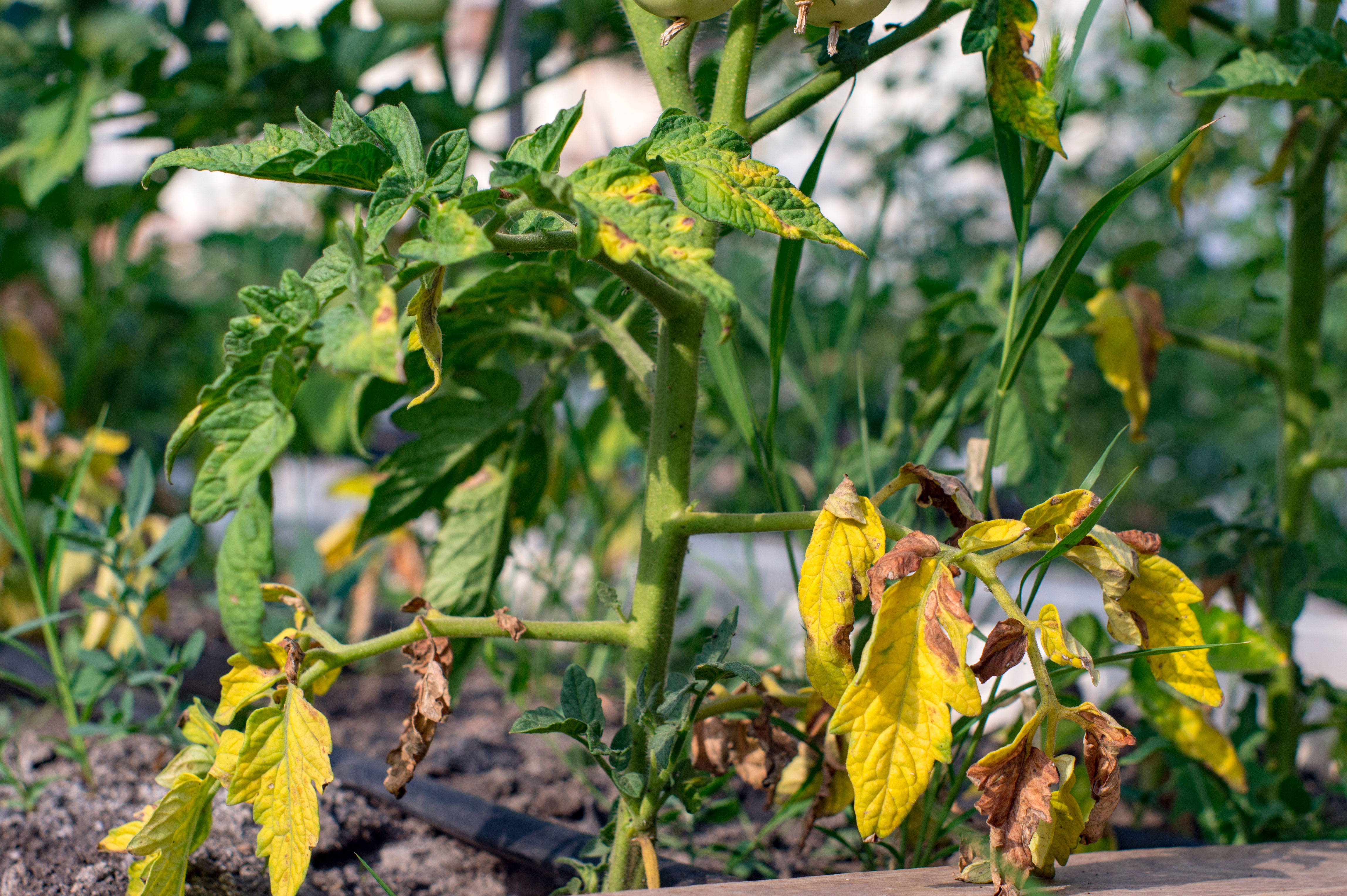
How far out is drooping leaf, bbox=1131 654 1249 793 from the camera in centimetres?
69

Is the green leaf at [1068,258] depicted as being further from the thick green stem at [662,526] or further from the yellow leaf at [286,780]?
the yellow leaf at [286,780]

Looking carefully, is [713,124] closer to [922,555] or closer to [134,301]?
[922,555]

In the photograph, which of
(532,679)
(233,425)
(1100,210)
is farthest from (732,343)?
(532,679)

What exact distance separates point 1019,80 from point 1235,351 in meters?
0.44

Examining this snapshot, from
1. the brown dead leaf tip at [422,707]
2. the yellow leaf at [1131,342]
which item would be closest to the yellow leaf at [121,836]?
the brown dead leaf tip at [422,707]

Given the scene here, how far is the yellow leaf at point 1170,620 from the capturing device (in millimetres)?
454

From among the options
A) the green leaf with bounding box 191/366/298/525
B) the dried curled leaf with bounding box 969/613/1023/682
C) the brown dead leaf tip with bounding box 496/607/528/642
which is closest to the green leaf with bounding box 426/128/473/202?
the green leaf with bounding box 191/366/298/525

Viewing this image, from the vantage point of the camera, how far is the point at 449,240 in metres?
0.38

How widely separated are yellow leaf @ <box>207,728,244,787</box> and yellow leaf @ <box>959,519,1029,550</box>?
1.25 feet

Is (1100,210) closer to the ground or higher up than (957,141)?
closer to the ground

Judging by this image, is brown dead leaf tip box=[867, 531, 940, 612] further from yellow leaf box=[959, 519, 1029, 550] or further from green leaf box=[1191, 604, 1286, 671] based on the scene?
green leaf box=[1191, 604, 1286, 671]

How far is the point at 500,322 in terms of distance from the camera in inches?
26.4

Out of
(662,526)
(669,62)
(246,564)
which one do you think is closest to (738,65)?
(669,62)

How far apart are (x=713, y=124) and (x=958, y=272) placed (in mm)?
1044
